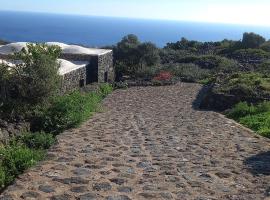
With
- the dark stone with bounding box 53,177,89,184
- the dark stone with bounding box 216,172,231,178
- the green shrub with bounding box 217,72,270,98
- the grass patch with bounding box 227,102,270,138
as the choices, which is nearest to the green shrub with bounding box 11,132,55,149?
the dark stone with bounding box 53,177,89,184

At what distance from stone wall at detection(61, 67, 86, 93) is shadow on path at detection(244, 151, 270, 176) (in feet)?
35.0

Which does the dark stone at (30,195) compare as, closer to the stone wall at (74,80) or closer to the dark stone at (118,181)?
the dark stone at (118,181)

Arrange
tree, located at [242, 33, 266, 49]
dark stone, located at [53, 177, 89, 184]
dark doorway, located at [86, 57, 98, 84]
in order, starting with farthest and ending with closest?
tree, located at [242, 33, 266, 49], dark doorway, located at [86, 57, 98, 84], dark stone, located at [53, 177, 89, 184]

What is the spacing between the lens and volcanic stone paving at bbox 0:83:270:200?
7039 mm

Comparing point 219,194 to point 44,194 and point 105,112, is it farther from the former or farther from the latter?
point 105,112

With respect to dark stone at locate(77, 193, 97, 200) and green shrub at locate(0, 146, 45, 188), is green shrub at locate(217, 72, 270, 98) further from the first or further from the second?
dark stone at locate(77, 193, 97, 200)

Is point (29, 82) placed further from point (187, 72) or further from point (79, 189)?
point (187, 72)

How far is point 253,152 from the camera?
10.3 metres

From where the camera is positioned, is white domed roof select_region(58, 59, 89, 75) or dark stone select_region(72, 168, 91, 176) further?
white domed roof select_region(58, 59, 89, 75)

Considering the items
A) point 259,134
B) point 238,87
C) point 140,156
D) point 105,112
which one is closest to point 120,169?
point 140,156

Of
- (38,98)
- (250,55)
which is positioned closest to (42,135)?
(38,98)

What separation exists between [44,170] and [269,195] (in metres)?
3.50

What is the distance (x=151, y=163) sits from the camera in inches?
348

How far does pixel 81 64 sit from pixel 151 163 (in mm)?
15264
